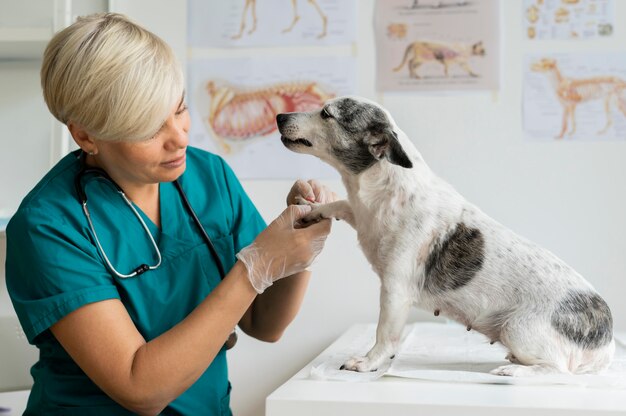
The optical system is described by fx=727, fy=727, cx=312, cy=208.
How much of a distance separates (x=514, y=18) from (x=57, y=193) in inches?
47.8

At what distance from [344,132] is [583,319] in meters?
0.42

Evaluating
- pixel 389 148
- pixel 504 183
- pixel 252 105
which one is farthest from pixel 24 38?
pixel 504 183

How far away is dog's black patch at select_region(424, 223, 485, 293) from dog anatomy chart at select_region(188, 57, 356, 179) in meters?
0.87

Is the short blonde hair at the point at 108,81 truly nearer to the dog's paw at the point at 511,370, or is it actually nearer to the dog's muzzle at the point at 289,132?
the dog's muzzle at the point at 289,132

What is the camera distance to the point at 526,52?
1.80m

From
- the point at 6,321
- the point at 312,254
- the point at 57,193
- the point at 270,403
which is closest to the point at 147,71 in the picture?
the point at 57,193

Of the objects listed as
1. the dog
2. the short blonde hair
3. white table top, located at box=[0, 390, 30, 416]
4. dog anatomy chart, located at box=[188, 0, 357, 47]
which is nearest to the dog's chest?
the dog

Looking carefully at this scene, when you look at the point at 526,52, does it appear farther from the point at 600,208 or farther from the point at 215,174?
the point at 215,174

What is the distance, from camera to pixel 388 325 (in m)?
1.01

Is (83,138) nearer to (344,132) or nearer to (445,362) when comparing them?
(344,132)


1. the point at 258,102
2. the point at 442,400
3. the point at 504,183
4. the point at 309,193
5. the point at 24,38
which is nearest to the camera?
the point at 442,400

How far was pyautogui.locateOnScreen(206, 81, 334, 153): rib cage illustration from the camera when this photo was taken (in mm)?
1901

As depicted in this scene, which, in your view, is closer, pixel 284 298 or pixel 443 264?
pixel 443 264

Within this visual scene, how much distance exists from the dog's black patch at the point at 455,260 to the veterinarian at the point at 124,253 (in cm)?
18
